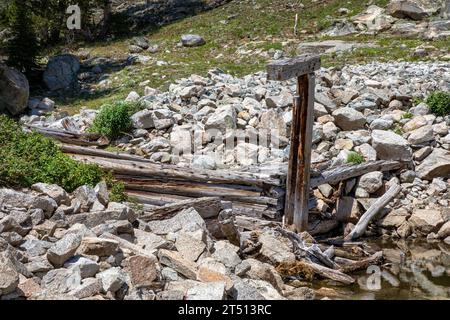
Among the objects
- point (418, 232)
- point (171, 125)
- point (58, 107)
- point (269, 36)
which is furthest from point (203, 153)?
point (269, 36)

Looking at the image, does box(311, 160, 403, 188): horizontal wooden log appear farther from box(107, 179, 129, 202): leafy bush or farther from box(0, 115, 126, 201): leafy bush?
box(0, 115, 126, 201): leafy bush

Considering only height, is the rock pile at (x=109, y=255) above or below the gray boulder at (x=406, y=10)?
above

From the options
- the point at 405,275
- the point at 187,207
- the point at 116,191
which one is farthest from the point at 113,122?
the point at 405,275

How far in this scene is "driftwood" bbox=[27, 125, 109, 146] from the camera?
15125 mm

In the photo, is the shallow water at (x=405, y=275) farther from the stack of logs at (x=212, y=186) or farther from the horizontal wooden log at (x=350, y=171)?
the stack of logs at (x=212, y=186)

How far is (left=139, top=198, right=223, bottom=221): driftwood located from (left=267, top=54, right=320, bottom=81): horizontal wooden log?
2.50 m

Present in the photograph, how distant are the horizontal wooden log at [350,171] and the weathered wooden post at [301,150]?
0.80 meters

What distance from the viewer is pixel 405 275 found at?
1166 cm

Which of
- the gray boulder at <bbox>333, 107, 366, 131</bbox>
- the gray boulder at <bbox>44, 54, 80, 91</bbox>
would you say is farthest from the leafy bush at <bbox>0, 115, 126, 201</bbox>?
the gray boulder at <bbox>44, 54, 80, 91</bbox>

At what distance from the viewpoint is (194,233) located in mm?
9602

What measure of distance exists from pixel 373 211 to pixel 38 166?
7.40 metres

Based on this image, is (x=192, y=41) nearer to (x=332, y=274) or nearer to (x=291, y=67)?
(x=291, y=67)

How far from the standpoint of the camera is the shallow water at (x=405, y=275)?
10625mm

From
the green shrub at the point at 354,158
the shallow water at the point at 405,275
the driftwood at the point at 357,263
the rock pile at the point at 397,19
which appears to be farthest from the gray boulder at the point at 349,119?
the rock pile at the point at 397,19
